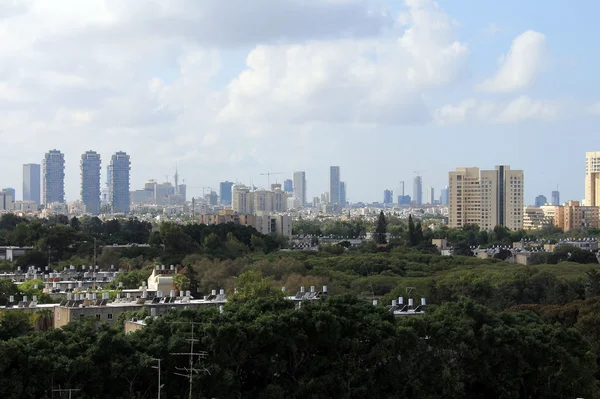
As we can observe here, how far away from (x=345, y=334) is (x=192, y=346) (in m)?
3.36

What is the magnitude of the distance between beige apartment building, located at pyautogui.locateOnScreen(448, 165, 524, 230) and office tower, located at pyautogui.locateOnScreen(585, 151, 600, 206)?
20.1 meters

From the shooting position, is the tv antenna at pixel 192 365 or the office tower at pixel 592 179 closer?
the tv antenna at pixel 192 365

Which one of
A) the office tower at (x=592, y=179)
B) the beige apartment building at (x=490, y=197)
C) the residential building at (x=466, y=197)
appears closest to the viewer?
the beige apartment building at (x=490, y=197)

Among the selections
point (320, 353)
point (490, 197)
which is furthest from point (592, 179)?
point (320, 353)

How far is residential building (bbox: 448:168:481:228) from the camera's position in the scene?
128 meters

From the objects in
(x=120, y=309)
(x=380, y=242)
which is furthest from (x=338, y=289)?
(x=380, y=242)

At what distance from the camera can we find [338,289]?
4388cm

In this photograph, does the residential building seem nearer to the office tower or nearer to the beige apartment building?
the beige apartment building

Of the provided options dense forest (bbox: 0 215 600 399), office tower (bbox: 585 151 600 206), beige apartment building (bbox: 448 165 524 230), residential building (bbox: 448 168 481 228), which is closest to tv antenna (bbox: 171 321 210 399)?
dense forest (bbox: 0 215 600 399)

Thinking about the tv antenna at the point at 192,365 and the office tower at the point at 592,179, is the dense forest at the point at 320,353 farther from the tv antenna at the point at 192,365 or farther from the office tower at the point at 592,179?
the office tower at the point at 592,179

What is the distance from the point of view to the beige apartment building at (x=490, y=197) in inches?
4970

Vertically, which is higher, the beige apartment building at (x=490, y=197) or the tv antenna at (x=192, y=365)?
the beige apartment building at (x=490, y=197)

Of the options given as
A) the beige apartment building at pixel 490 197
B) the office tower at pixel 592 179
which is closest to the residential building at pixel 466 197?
the beige apartment building at pixel 490 197

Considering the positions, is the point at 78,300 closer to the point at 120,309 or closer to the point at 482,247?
the point at 120,309
